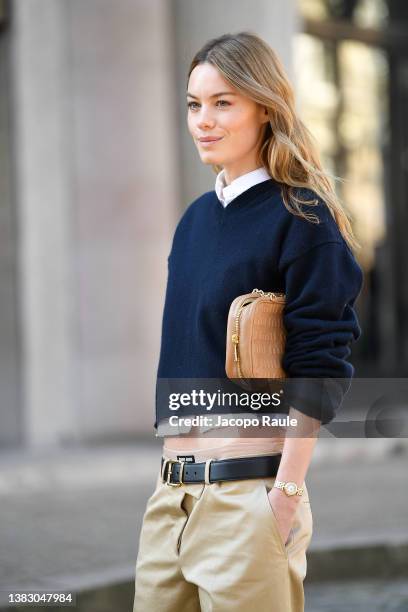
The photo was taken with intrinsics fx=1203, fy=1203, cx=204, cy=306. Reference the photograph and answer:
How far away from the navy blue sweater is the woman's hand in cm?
18

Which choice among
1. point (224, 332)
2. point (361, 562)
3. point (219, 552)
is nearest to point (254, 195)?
point (224, 332)

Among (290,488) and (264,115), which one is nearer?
(290,488)

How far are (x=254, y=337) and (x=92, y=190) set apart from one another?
8383 mm

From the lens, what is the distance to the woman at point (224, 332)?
7.99 ft

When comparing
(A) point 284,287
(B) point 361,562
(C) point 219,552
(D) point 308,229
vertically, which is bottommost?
(B) point 361,562

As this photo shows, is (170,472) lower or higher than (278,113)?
lower

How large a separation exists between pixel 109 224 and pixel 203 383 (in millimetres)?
8260

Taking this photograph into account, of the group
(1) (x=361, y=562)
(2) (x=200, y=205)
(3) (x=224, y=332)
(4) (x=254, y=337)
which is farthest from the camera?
(1) (x=361, y=562)

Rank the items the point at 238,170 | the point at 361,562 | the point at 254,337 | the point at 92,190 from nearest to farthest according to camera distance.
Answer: the point at 254,337, the point at 238,170, the point at 361,562, the point at 92,190

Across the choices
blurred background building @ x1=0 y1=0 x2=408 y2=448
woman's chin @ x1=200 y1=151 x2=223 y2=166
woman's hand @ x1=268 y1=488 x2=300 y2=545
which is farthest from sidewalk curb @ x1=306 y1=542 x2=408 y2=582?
blurred background building @ x1=0 y1=0 x2=408 y2=448

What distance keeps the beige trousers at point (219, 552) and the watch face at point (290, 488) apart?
0.16 feet

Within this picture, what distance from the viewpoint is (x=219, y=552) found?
2.45 metres

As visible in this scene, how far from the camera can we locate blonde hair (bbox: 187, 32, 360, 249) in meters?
2.52

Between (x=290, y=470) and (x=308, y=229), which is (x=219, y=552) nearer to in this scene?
(x=290, y=470)
